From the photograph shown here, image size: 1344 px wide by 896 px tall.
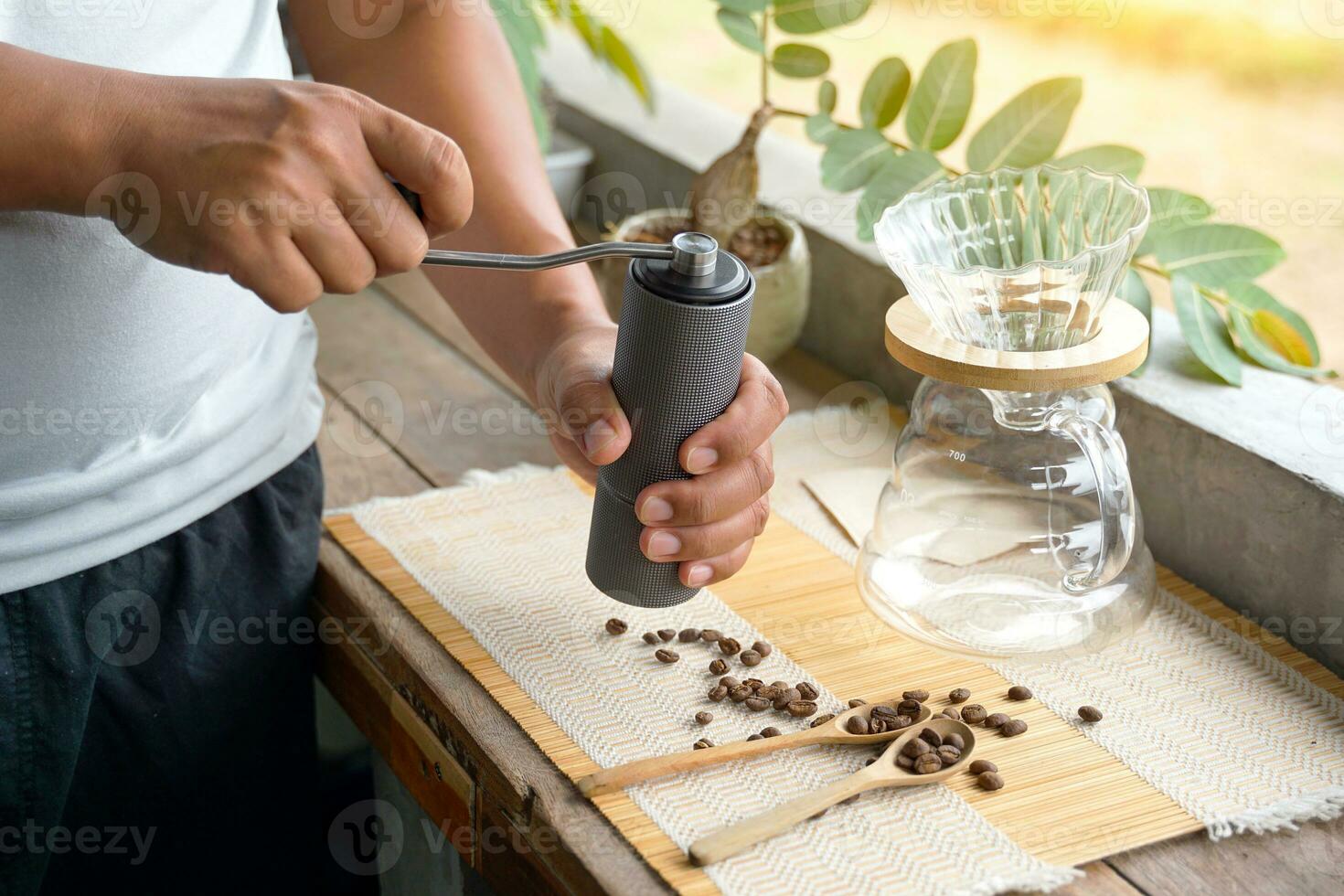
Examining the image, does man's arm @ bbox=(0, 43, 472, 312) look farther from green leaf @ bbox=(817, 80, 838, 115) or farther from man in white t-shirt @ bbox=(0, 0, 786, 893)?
green leaf @ bbox=(817, 80, 838, 115)

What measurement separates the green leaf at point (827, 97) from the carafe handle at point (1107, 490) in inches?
21.1

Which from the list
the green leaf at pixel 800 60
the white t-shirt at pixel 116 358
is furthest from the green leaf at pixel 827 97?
the white t-shirt at pixel 116 358

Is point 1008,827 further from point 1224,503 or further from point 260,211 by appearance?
point 260,211

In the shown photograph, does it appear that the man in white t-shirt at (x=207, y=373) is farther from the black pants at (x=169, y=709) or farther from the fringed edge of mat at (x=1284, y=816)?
the fringed edge of mat at (x=1284, y=816)

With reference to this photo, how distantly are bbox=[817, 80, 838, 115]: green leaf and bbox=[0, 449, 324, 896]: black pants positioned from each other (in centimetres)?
63

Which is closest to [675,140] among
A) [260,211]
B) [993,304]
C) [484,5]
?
[484,5]

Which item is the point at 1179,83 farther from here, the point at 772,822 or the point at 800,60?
the point at 772,822

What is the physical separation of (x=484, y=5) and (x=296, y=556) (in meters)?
0.49

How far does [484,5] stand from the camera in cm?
108

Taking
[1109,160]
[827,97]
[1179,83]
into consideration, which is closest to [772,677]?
[1109,160]

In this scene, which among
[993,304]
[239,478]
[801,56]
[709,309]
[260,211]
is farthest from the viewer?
[801,56]

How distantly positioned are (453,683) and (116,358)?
0.31 m

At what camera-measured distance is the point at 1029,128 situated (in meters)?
1.16

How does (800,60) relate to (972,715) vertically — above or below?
above
